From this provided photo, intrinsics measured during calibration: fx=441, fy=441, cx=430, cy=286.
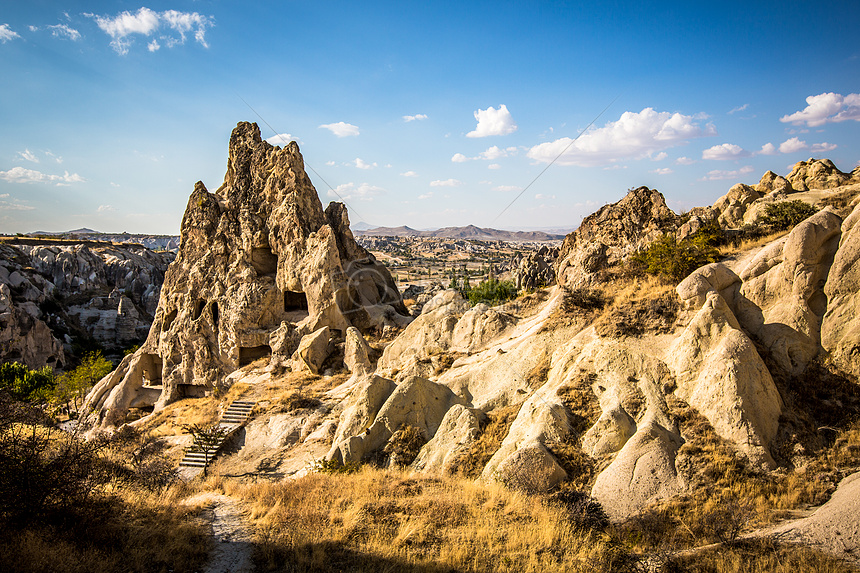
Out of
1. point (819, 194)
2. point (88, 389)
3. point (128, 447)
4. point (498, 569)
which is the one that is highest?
point (819, 194)

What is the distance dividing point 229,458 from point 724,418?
49.5 ft

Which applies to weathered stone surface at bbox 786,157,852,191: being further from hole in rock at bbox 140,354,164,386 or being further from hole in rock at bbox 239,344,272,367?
hole in rock at bbox 140,354,164,386

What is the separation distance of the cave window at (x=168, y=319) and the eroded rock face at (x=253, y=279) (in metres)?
0.06

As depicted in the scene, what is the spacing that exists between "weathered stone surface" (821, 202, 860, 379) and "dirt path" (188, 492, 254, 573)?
12.4 meters

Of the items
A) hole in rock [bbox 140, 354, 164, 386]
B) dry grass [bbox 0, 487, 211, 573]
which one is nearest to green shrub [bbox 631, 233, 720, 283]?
dry grass [bbox 0, 487, 211, 573]

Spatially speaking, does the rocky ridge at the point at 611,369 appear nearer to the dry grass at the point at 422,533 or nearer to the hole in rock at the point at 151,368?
the dry grass at the point at 422,533

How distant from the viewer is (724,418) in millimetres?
8883

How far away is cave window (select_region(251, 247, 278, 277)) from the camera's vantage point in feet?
85.6

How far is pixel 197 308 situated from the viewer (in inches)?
1021

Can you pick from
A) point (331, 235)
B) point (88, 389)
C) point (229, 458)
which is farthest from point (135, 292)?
point (229, 458)

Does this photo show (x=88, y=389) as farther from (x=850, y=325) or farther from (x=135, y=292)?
(x=135, y=292)

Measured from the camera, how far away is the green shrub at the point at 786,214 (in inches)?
539

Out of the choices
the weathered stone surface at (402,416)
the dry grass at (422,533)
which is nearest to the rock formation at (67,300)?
the weathered stone surface at (402,416)

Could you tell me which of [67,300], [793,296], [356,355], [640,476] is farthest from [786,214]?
[67,300]
